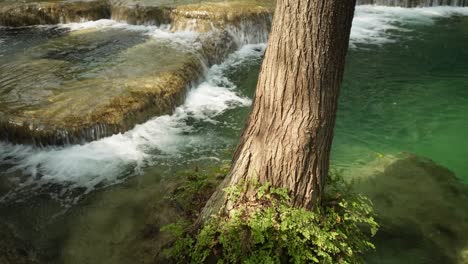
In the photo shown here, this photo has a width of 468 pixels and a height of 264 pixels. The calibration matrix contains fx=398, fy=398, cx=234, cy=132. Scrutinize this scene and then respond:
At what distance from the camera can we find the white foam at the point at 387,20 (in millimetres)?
11922

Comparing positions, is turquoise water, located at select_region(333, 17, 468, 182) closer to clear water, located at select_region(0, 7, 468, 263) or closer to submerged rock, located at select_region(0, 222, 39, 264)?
clear water, located at select_region(0, 7, 468, 263)

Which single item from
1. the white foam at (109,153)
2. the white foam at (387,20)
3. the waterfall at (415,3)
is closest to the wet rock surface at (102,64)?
the white foam at (109,153)

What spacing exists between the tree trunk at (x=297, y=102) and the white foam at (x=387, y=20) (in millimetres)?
8946

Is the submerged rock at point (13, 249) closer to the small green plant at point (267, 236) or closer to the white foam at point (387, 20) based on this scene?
the small green plant at point (267, 236)

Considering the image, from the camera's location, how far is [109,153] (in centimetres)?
598

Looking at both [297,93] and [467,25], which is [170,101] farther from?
[467,25]

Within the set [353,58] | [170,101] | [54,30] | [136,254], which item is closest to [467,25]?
[353,58]

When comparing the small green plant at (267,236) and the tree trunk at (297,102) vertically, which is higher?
the tree trunk at (297,102)

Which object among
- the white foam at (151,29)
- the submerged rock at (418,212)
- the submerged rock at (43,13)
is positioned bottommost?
the submerged rock at (418,212)

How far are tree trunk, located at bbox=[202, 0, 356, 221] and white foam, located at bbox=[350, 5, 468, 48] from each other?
29.3 feet

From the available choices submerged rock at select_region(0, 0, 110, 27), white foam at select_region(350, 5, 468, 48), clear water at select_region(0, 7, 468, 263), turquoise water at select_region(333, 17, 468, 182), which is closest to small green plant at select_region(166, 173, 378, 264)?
clear water at select_region(0, 7, 468, 263)

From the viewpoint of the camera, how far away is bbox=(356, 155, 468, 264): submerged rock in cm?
408

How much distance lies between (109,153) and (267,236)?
3692 mm

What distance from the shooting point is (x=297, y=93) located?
2863mm
